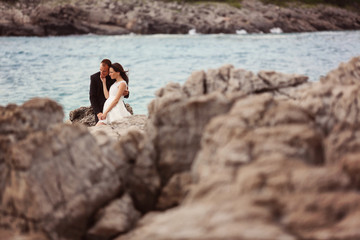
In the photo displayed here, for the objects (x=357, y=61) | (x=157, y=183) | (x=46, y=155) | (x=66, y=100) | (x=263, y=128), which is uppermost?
(x=357, y=61)

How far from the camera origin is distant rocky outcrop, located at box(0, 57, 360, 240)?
2.76m

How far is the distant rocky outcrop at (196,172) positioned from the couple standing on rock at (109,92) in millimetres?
4985

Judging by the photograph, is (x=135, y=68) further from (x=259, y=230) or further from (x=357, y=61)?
(x=259, y=230)

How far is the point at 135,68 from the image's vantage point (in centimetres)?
3228

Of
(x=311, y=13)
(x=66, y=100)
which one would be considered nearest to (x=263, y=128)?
(x=66, y=100)

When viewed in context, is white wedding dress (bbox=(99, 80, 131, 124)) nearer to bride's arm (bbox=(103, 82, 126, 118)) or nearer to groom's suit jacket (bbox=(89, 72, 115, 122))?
bride's arm (bbox=(103, 82, 126, 118))

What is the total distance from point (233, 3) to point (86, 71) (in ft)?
183

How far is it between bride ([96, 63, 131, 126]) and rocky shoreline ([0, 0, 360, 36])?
57.0 m

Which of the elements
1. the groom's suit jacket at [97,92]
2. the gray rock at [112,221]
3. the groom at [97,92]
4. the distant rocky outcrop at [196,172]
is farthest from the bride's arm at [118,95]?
the gray rock at [112,221]

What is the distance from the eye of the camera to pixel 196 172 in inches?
139

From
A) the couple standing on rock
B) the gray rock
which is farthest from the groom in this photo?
the gray rock

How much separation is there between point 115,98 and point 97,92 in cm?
81

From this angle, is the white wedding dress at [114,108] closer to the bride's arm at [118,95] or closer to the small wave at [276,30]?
the bride's arm at [118,95]

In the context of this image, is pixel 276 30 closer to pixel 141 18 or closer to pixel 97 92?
pixel 141 18
